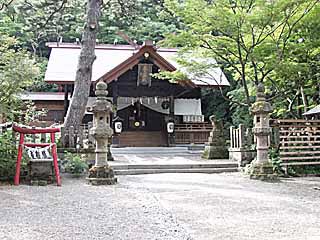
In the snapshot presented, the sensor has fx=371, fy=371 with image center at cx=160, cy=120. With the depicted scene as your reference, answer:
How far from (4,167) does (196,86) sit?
10515 millimetres

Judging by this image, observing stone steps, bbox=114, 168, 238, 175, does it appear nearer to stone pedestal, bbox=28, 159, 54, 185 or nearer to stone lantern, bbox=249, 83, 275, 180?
stone lantern, bbox=249, 83, 275, 180

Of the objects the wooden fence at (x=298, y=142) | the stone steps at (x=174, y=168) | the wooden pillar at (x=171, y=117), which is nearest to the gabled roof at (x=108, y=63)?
the wooden pillar at (x=171, y=117)

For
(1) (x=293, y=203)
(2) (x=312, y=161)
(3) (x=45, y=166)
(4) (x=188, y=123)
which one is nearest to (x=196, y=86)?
(4) (x=188, y=123)

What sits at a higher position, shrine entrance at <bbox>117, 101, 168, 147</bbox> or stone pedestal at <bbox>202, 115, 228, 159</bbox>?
shrine entrance at <bbox>117, 101, 168, 147</bbox>

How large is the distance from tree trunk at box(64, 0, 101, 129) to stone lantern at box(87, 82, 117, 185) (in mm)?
2286

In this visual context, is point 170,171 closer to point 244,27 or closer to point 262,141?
point 262,141

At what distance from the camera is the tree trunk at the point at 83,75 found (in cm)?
1004

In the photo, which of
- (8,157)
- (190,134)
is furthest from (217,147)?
(8,157)

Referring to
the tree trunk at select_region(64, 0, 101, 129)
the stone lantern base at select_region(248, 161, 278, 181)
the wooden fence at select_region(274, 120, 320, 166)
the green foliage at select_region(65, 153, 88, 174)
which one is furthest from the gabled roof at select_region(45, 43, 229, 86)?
the green foliage at select_region(65, 153, 88, 174)

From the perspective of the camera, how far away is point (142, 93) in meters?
17.0

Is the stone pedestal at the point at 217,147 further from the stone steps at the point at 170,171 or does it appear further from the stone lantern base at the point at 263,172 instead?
the stone lantern base at the point at 263,172

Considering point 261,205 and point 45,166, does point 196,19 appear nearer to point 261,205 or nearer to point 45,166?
point 45,166

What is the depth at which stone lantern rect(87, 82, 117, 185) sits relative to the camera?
7.59 metres

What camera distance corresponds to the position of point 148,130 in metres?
17.9
